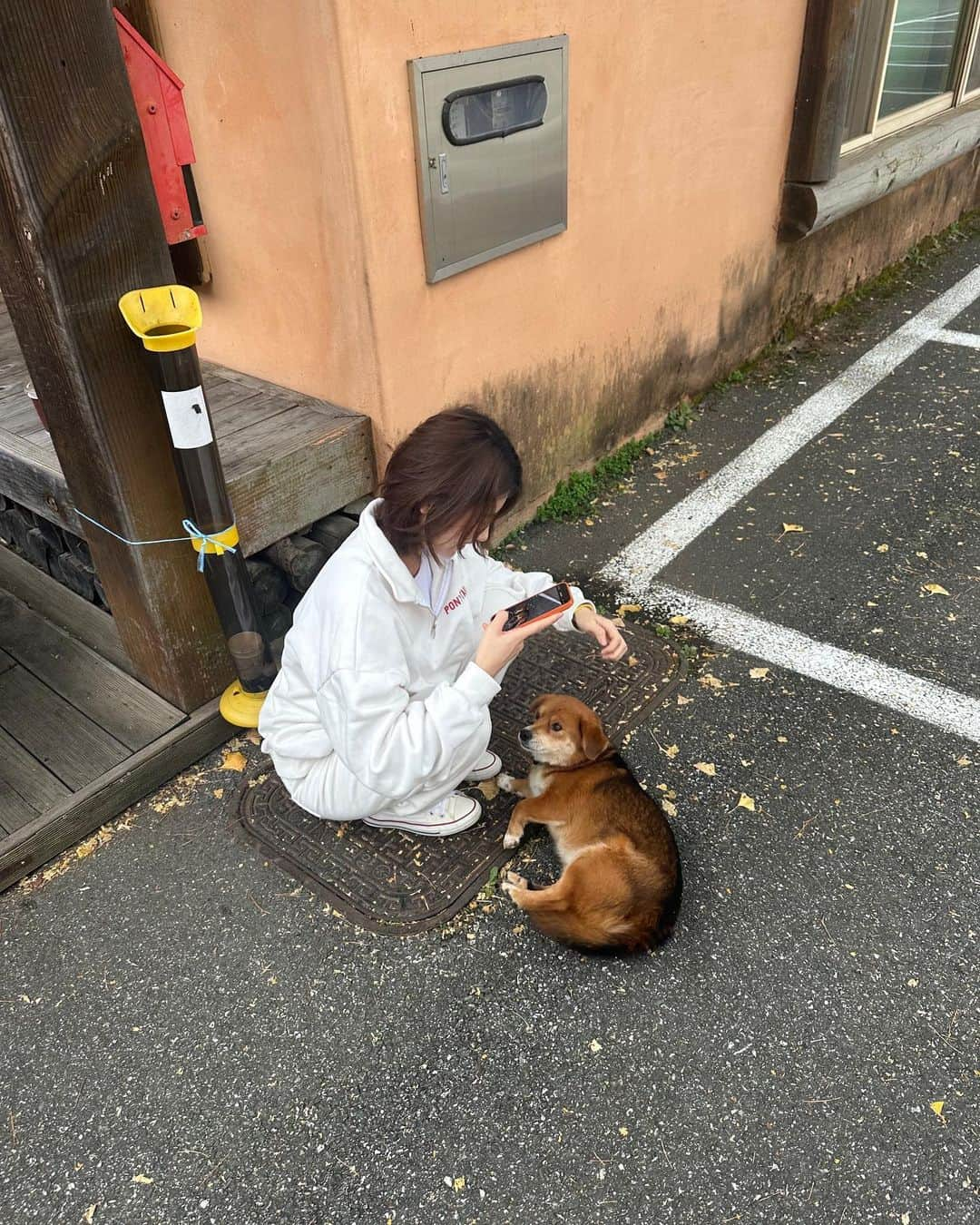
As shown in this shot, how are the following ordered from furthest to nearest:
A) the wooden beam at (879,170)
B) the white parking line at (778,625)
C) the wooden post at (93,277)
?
the wooden beam at (879,170) → the white parking line at (778,625) → the wooden post at (93,277)

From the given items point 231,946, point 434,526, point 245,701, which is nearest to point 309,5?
point 434,526

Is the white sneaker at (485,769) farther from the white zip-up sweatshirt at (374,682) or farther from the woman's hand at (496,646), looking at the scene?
the woman's hand at (496,646)

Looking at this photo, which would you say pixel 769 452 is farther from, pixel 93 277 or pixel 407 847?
pixel 93 277

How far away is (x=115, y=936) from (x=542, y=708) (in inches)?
61.1

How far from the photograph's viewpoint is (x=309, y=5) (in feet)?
9.26

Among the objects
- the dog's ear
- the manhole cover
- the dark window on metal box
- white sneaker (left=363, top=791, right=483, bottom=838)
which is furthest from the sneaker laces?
the dark window on metal box

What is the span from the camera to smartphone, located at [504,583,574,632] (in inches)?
100

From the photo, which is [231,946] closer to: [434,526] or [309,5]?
[434,526]

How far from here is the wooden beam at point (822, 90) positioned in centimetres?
533

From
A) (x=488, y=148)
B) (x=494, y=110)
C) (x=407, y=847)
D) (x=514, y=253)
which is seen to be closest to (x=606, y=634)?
(x=407, y=847)

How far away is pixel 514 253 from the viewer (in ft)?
12.8

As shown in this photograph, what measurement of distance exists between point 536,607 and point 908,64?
711 centimetres

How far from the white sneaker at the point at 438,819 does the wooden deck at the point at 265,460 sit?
3.91 feet

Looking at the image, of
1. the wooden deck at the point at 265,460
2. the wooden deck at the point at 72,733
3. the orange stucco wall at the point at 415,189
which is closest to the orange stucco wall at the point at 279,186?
the orange stucco wall at the point at 415,189
